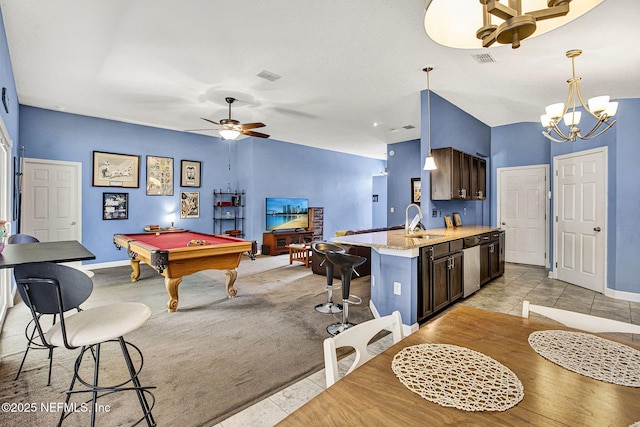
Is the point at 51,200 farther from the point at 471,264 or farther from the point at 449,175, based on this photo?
the point at 471,264

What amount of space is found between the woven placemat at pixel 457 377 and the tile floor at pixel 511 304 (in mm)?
1186

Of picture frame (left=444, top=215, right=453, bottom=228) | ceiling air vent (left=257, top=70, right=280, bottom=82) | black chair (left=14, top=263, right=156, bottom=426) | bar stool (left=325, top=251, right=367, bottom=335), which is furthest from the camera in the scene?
picture frame (left=444, top=215, right=453, bottom=228)

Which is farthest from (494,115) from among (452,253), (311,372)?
(311,372)

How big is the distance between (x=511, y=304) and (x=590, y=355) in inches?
129

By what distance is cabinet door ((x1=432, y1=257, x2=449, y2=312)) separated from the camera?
3.30m

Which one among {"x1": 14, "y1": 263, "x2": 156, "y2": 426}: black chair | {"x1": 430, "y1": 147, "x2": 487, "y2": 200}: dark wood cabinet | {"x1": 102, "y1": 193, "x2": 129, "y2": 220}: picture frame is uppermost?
{"x1": 430, "y1": 147, "x2": 487, "y2": 200}: dark wood cabinet

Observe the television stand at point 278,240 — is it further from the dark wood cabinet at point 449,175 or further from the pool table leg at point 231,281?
the dark wood cabinet at point 449,175

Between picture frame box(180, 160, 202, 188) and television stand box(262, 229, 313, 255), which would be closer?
picture frame box(180, 160, 202, 188)

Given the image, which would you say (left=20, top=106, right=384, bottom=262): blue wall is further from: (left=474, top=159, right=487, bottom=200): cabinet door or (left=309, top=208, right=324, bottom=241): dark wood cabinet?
(left=474, top=159, right=487, bottom=200): cabinet door

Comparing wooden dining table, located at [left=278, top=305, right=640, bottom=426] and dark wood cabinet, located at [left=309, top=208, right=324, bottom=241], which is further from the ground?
dark wood cabinet, located at [left=309, top=208, right=324, bottom=241]

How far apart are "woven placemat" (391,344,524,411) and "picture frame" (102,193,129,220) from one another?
6.57 meters

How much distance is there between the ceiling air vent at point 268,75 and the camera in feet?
12.7

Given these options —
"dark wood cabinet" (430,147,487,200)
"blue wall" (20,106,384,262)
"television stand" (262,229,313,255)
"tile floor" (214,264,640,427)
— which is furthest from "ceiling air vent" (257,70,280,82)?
"television stand" (262,229,313,255)

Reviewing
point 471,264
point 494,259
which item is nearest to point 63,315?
point 471,264
